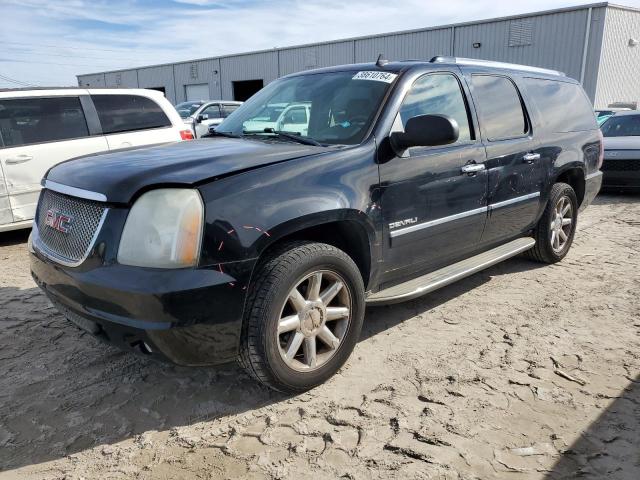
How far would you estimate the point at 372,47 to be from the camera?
87.5 ft

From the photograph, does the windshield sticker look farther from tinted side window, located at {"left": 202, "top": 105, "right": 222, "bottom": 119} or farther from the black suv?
tinted side window, located at {"left": 202, "top": 105, "right": 222, "bottom": 119}

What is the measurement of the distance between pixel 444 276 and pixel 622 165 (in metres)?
7.43

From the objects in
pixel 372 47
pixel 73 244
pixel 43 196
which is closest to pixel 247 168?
pixel 73 244

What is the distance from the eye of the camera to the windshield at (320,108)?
3309 millimetres

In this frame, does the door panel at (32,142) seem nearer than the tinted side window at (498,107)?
No

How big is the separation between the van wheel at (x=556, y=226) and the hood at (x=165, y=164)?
115 inches

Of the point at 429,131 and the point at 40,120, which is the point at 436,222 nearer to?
the point at 429,131

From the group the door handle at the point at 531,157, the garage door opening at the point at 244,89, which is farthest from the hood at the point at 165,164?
the garage door opening at the point at 244,89

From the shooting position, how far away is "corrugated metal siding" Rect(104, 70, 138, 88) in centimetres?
4375

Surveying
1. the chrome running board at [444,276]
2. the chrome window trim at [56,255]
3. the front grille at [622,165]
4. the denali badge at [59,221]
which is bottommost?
the chrome running board at [444,276]

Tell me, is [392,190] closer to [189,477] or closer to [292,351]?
[292,351]

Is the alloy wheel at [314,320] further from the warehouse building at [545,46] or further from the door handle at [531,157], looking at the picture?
the warehouse building at [545,46]

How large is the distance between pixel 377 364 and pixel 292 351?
2.40 feet

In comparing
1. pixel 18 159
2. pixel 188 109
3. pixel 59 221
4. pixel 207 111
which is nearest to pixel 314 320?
pixel 59 221
